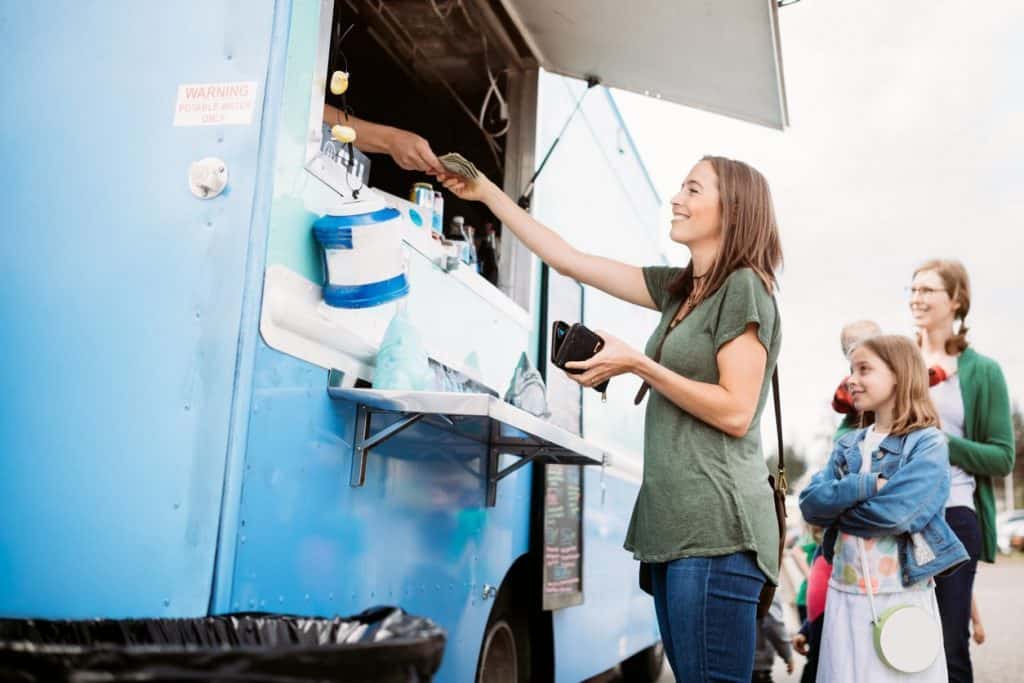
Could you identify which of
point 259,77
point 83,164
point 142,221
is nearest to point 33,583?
point 142,221

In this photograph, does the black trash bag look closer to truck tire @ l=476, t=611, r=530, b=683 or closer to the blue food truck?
the blue food truck

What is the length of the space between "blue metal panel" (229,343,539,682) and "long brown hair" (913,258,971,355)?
6.03 feet

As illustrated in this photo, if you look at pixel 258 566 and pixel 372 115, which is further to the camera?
pixel 372 115

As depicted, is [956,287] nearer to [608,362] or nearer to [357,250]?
[608,362]

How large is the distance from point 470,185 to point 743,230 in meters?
0.88

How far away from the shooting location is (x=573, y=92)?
13.4 feet

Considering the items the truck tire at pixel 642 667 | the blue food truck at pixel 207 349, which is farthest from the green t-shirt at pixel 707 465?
the truck tire at pixel 642 667

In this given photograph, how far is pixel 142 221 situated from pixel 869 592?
2.28 meters

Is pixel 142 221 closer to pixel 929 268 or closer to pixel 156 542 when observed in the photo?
Result: pixel 156 542

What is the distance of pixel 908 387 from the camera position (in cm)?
301

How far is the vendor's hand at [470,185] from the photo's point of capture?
9.30 feet

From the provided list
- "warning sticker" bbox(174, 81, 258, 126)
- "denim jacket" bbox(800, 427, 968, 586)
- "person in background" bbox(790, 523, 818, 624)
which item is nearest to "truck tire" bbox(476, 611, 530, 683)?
"denim jacket" bbox(800, 427, 968, 586)

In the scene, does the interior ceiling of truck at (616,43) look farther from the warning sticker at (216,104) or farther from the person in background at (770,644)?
the person in background at (770,644)

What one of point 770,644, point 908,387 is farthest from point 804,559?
point 908,387
